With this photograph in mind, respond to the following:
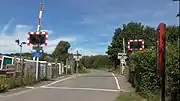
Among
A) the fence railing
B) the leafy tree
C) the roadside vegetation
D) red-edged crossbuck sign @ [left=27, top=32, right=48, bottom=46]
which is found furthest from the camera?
the leafy tree

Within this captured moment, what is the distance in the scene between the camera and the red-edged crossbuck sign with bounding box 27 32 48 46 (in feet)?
91.1

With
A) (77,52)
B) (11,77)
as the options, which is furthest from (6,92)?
(77,52)

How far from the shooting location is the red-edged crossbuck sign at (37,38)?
27766 mm

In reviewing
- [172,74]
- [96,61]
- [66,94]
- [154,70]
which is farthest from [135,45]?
[96,61]

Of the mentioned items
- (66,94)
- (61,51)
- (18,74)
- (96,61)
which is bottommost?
(66,94)

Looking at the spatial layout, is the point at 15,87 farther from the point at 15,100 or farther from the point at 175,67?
the point at 175,67

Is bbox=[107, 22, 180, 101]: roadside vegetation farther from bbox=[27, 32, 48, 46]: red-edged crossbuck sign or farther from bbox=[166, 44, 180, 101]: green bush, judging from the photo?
bbox=[27, 32, 48, 46]: red-edged crossbuck sign

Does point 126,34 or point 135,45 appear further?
point 126,34

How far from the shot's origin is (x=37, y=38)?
28.0m

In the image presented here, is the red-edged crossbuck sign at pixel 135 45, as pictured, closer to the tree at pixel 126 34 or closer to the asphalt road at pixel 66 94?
the asphalt road at pixel 66 94

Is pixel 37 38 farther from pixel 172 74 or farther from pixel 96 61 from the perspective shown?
pixel 96 61

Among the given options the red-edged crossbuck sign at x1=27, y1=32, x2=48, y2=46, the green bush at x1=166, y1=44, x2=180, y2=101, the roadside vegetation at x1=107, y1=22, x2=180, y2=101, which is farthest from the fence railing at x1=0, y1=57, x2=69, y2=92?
the green bush at x1=166, y1=44, x2=180, y2=101

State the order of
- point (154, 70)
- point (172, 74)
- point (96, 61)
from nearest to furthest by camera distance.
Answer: point (172, 74) < point (154, 70) < point (96, 61)

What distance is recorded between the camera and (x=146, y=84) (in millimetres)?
16703
